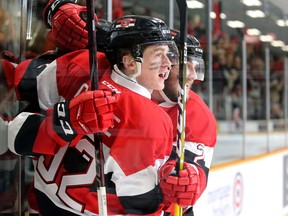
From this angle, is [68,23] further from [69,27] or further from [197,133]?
[197,133]

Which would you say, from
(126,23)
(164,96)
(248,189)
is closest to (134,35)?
(126,23)

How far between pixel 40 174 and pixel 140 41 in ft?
1.06

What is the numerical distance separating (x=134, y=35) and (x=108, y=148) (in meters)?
0.21

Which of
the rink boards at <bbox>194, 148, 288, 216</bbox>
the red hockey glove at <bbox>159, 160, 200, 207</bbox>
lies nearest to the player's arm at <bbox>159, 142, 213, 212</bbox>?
the red hockey glove at <bbox>159, 160, 200, 207</bbox>

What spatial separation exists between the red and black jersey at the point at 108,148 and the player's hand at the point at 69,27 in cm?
2

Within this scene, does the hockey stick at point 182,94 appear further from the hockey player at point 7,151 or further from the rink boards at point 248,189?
the hockey player at point 7,151

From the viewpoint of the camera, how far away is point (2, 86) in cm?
109

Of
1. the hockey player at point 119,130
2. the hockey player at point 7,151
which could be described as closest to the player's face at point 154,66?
the hockey player at point 119,130

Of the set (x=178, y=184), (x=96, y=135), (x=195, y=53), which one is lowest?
(x=178, y=184)

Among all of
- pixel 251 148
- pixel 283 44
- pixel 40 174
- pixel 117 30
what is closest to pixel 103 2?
pixel 117 30

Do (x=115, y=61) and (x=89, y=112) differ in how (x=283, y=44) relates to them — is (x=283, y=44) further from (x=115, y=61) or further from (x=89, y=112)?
(x=89, y=112)

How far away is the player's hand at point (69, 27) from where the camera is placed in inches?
41.8

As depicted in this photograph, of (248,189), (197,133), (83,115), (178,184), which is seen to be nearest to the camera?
(83,115)

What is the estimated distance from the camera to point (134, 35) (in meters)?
1.02
